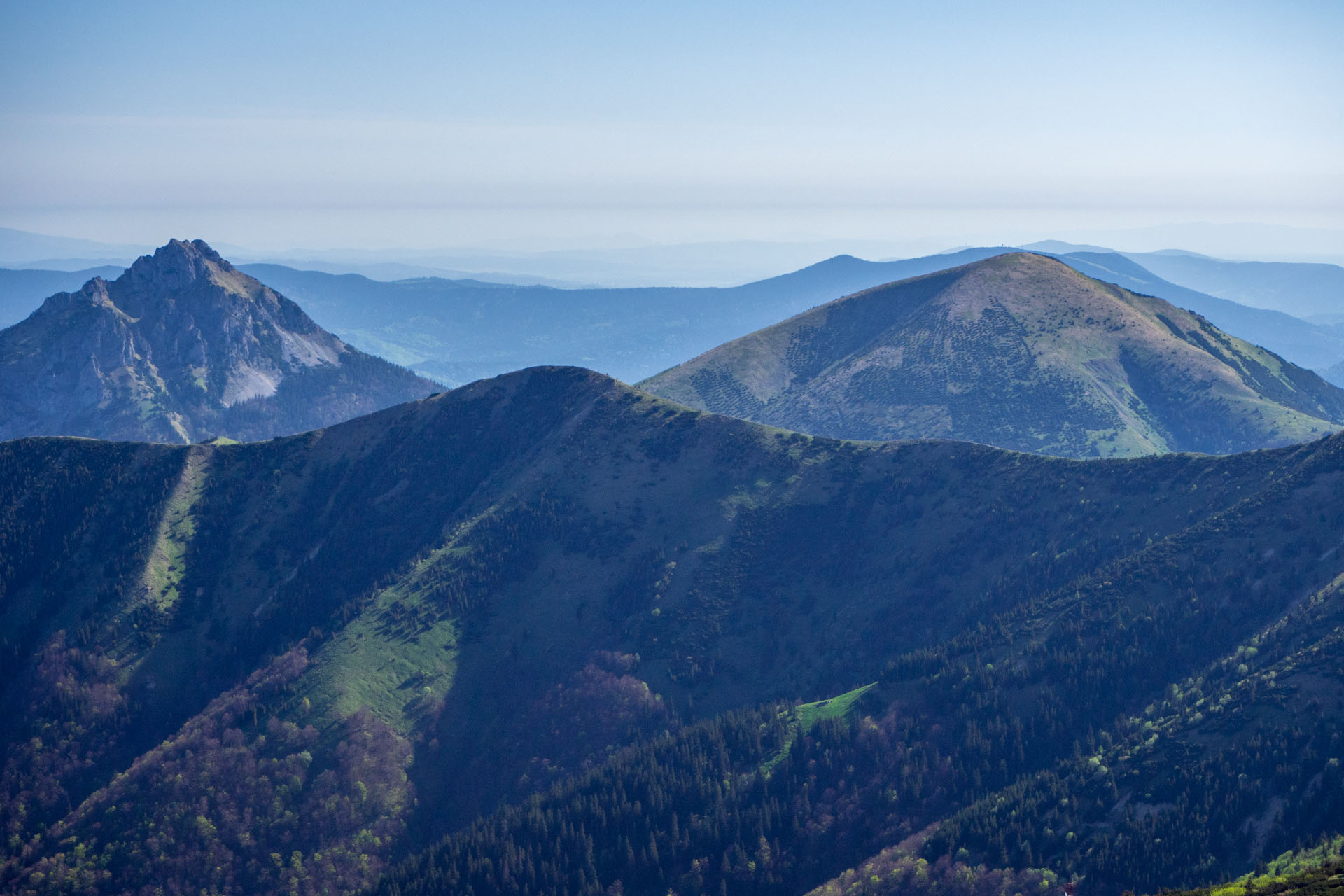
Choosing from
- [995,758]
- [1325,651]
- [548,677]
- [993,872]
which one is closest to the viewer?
[993,872]

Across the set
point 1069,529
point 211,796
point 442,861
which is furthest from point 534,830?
point 1069,529

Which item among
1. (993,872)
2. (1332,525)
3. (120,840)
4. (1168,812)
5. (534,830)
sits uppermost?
(1332,525)

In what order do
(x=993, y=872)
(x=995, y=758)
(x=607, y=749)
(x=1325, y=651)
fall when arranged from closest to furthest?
(x=993, y=872) → (x=1325, y=651) → (x=995, y=758) → (x=607, y=749)

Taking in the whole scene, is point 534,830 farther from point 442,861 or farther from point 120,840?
point 120,840

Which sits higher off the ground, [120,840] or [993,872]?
[993,872]

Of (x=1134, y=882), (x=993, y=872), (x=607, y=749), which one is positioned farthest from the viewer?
(x=607, y=749)

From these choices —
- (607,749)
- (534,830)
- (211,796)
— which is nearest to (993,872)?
(534,830)

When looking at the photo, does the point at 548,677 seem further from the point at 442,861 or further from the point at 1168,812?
the point at 1168,812

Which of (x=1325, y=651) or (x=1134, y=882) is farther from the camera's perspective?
(x=1325, y=651)

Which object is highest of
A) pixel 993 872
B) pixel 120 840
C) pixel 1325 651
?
pixel 1325 651
